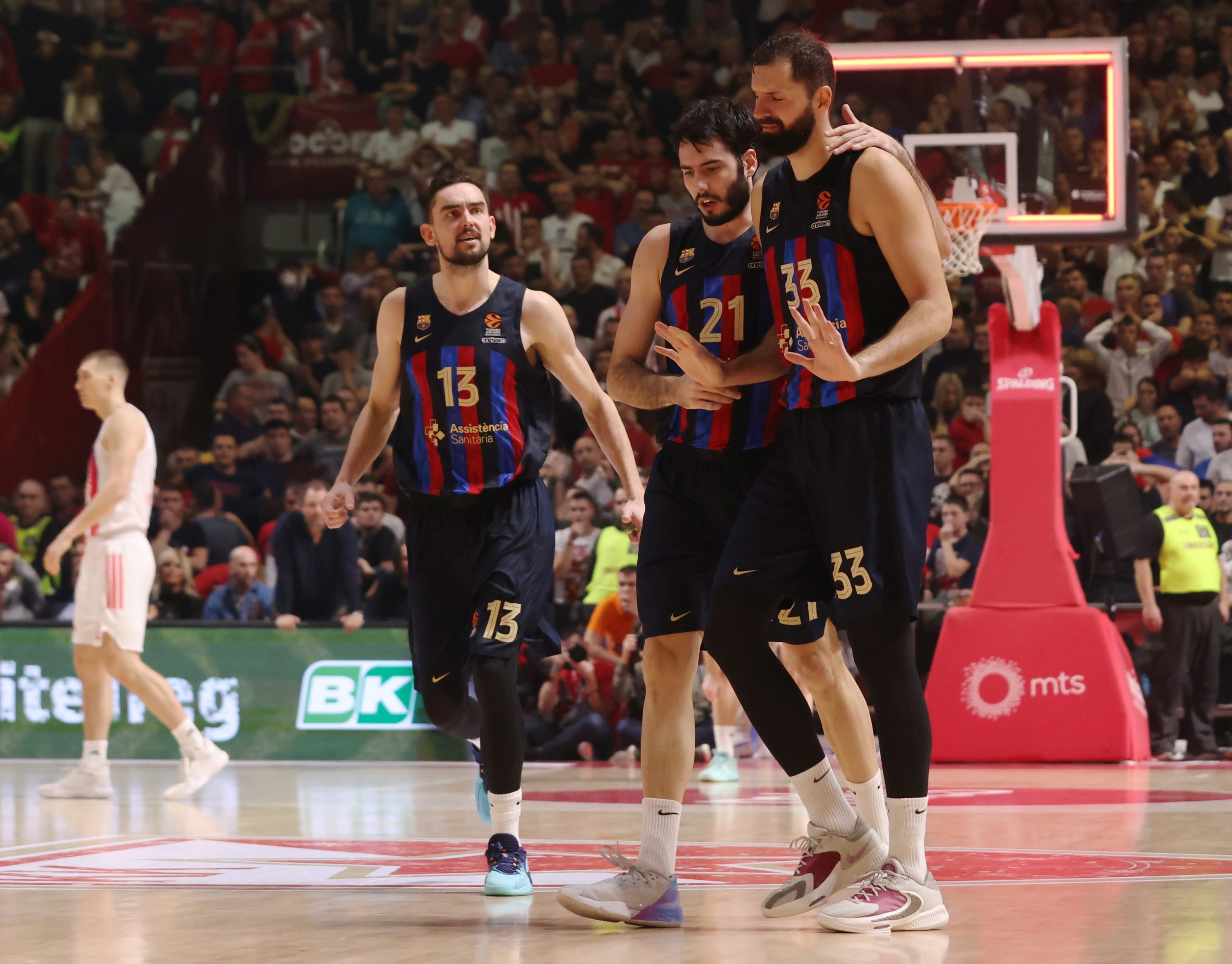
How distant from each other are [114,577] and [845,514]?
6210 mm

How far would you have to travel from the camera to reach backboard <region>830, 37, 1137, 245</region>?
1029 cm

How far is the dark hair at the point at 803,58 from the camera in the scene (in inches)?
182

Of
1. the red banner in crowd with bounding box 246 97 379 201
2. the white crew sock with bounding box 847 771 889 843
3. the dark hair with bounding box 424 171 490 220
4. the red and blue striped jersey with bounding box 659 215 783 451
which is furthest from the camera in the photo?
the red banner in crowd with bounding box 246 97 379 201

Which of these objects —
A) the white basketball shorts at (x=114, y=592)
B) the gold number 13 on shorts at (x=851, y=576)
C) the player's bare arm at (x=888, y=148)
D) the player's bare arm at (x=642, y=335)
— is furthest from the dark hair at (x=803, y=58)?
the white basketball shorts at (x=114, y=592)

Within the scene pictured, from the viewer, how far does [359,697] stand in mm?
11961

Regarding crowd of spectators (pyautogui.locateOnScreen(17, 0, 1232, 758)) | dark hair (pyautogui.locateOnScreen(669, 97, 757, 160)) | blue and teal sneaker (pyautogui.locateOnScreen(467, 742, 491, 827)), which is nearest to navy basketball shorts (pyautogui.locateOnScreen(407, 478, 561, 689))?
blue and teal sneaker (pyautogui.locateOnScreen(467, 742, 491, 827))

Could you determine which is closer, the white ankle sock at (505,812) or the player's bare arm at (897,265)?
the player's bare arm at (897,265)

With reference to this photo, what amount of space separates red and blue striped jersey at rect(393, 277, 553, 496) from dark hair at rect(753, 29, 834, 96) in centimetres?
156

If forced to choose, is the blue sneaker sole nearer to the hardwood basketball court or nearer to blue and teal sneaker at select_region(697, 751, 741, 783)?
the hardwood basketball court

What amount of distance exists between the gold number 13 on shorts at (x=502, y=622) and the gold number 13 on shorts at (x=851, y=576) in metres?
1.35

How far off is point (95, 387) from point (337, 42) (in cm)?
1008

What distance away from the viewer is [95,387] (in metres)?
9.62

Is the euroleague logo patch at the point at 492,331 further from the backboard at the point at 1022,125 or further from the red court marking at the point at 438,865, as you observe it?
the backboard at the point at 1022,125

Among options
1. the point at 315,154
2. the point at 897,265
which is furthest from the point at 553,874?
the point at 315,154
